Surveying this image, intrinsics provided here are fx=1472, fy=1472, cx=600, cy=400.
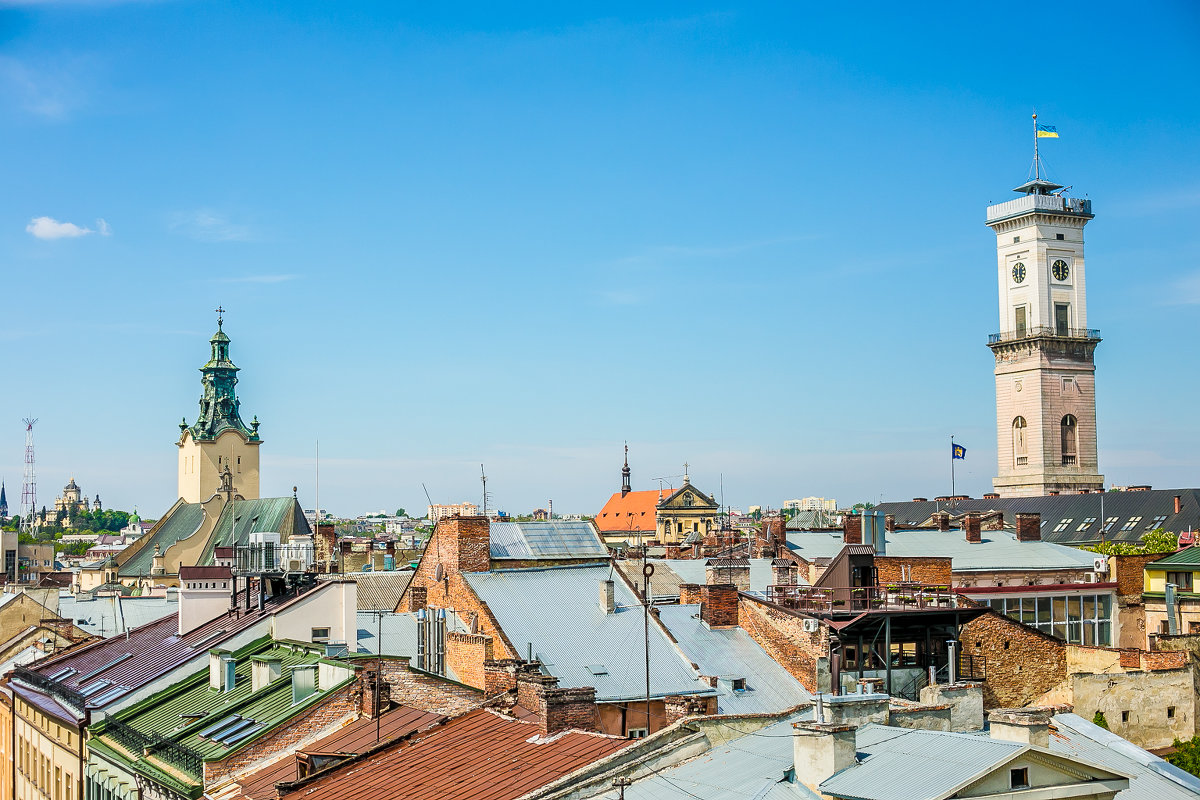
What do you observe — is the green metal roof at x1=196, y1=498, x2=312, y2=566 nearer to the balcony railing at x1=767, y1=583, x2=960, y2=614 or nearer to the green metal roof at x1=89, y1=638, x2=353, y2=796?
the balcony railing at x1=767, y1=583, x2=960, y2=614

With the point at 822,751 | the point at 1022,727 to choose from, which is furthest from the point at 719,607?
the point at 822,751

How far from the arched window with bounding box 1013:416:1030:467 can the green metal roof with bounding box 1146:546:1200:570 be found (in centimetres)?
8178

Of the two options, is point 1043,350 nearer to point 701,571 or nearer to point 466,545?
point 701,571

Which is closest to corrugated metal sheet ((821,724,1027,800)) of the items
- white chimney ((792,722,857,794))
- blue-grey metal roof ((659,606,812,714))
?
white chimney ((792,722,857,794))

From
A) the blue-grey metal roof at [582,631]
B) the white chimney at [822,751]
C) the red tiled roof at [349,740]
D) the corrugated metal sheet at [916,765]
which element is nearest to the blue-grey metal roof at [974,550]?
the blue-grey metal roof at [582,631]

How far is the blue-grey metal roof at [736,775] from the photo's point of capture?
71.2ft

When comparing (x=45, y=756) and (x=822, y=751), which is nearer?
(x=822, y=751)

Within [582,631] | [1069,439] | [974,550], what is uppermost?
[1069,439]

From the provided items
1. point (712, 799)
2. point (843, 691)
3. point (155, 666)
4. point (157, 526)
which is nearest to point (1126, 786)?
point (712, 799)

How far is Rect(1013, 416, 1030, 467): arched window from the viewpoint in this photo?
141m

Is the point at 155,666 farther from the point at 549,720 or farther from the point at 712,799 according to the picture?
the point at 712,799

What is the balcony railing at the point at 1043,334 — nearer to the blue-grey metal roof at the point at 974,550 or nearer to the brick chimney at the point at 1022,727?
the blue-grey metal roof at the point at 974,550

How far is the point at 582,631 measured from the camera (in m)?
42.1

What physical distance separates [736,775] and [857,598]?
71.1 ft
